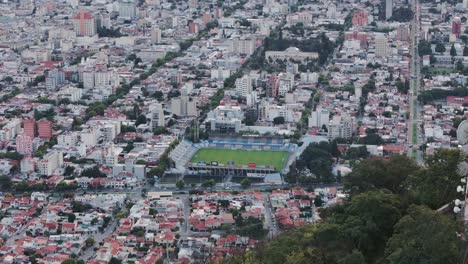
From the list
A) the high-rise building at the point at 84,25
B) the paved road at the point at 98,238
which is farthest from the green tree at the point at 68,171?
the high-rise building at the point at 84,25

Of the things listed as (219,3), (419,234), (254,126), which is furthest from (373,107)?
(219,3)

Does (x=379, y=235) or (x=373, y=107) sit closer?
(x=379, y=235)

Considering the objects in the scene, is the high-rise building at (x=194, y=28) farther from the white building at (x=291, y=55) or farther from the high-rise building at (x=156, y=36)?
the white building at (x=291, y=55)

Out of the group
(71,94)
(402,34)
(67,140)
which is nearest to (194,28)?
(402,34)

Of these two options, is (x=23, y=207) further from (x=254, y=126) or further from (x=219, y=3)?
(x=219, y=3)

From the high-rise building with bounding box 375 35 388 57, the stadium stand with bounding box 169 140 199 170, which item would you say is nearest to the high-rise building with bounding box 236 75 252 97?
the stadium stand with bounding box 169 140 199 170

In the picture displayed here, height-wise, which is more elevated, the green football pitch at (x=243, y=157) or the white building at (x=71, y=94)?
the white building at (x=71, y=94)
